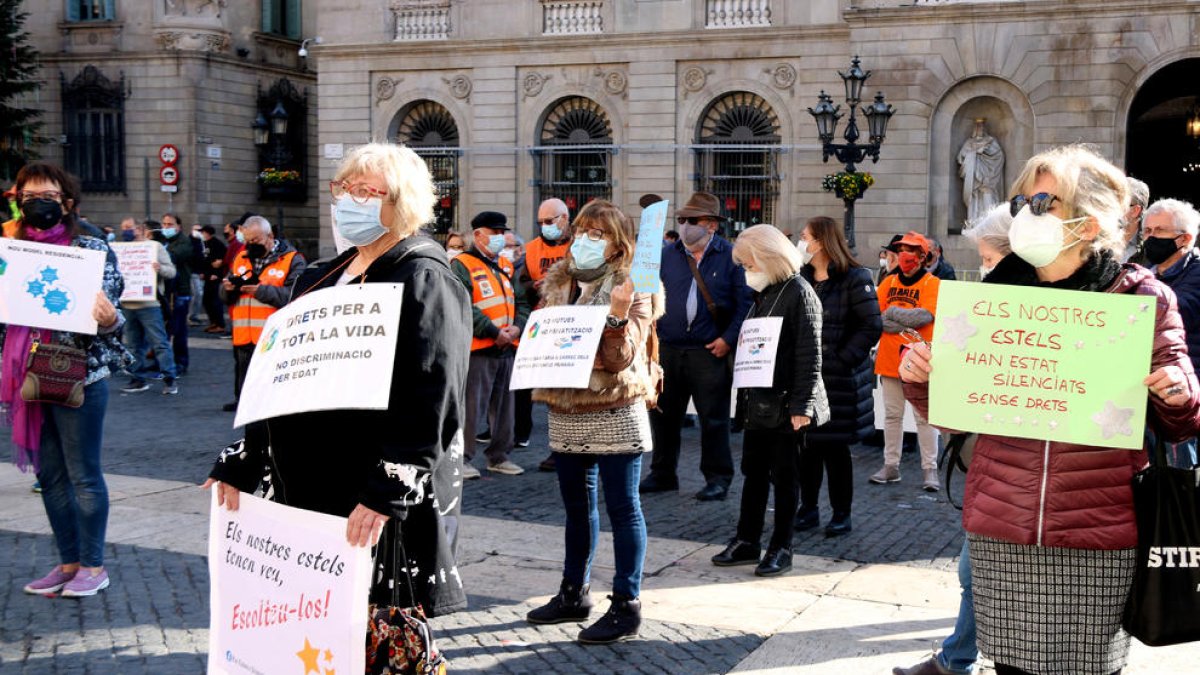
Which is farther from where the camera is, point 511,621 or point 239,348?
point 239,348

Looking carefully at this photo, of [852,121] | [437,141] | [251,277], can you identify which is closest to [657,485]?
[251,277]

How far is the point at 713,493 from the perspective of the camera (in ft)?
29.2

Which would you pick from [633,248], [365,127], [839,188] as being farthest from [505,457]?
[365,127]

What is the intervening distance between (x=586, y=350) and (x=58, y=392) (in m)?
2.48

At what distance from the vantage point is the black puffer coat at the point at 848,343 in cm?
775

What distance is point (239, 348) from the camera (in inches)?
480

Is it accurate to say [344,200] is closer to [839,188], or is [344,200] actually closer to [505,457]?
[505,457]

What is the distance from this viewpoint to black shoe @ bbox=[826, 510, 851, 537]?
7.72m

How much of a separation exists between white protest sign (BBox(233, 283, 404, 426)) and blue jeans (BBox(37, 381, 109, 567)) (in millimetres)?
2697

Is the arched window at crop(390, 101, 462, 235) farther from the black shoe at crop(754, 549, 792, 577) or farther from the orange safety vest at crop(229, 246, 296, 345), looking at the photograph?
the black shoe at crop(754, 549, 792, 577)

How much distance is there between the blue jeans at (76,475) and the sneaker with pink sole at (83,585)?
0.18 feet

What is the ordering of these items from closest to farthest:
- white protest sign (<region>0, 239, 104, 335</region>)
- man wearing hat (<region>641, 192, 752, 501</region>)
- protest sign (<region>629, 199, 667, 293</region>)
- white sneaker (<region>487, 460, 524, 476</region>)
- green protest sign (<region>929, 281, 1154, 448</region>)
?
green protest sign (<region>929, 281, 1154, 448</region>), protest sign (<region>629, 199, 667, 293</region>), white protest sign (<region>0, 239, 104, 335</region>), man wearing hat (<region>641, 192, 752, 501</region>), white sneaker (<region>487, 460, 524, 476</region>)

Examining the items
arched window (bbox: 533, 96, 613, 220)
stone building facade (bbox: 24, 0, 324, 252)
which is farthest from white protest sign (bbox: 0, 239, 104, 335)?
stone building facade (bbox: 24, 0, 324, 252)

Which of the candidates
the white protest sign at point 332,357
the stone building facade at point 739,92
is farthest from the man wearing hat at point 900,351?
the stone building facade at point 739,92
